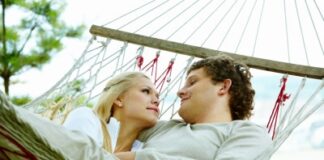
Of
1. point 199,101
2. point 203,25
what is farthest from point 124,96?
point 203,25

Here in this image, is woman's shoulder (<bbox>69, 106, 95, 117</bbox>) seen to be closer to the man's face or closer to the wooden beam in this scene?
the man's face

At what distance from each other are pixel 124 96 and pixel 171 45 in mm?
824

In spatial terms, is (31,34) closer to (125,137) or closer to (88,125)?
(125,137)

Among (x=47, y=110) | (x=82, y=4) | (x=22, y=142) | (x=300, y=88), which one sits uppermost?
(x=22, y=142)

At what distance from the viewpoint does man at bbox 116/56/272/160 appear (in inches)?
57.8

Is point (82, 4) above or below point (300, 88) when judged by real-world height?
below

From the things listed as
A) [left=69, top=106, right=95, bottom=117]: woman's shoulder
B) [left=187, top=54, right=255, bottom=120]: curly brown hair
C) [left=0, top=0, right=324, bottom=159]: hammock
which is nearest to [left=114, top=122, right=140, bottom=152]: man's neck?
[left=69, top=106, right=95, bottom=117]: woman's shoulder

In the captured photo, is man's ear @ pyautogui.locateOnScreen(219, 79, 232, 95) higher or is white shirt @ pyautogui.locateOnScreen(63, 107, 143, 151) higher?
white shirt @ pyautogui.locateOnScreen(63, 107, 143, 151)

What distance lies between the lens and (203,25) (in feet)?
8.43

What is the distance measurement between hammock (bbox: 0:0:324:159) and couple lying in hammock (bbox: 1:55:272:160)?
487mm

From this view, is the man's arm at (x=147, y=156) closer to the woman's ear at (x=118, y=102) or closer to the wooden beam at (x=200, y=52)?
the woman's ear at (x=118, y=102)

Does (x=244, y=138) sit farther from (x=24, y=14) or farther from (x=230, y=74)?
(x=24, y=14)

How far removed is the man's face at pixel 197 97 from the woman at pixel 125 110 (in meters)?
0.07

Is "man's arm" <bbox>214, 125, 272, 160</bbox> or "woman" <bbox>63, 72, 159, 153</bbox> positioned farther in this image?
"woman" <bbox>63, 72, 159, 153</bbox>
